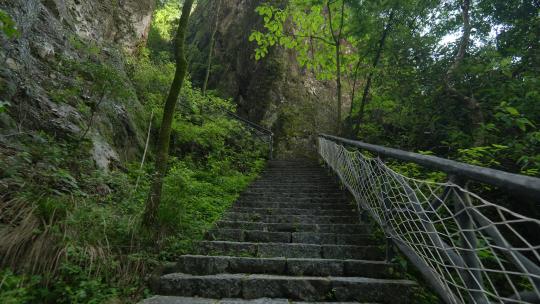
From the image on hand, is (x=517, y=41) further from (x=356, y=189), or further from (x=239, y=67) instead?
(x=239, y=67)

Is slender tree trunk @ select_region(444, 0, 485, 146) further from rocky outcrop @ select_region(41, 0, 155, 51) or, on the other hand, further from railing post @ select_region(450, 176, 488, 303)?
rocky outcrop @ select_region(41, 0, 155, 51)

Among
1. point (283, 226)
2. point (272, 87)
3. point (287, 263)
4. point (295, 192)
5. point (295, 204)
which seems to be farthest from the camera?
point (272, 87)

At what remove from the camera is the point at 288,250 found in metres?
3.36

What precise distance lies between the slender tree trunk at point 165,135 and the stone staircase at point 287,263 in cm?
72

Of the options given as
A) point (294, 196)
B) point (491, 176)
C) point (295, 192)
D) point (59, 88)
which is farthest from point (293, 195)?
point (491, 176)

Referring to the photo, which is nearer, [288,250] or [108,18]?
[288,250]

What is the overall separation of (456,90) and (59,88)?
7.00 m

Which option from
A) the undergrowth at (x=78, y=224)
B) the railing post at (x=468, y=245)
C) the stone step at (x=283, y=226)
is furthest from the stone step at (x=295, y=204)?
the railing post at (x=468, y=245)

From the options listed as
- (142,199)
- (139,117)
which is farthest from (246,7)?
(142,199)

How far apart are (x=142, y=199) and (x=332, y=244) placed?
2.74 metres

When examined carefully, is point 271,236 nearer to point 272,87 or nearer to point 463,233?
point 463,233

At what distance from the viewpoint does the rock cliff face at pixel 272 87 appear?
12.7m

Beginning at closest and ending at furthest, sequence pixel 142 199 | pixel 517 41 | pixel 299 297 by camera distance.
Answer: pixel 299 297 → pixel 142 199 → pixel 517 41

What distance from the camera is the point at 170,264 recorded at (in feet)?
9.84
